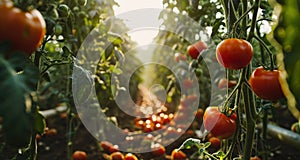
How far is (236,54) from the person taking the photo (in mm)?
890

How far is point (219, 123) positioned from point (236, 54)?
0.22m

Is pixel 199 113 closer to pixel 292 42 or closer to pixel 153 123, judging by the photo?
pixel 153 123

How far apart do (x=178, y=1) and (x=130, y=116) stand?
2.12 metres

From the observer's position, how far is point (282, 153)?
2477mm

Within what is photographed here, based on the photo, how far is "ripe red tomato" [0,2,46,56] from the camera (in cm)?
47

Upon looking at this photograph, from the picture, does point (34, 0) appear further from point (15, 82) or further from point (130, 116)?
point (130, 116)

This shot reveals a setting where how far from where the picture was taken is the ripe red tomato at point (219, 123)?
103 cm

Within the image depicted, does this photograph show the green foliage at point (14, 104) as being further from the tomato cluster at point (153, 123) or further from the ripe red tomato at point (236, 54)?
the tomato cluster at point (153, 123)

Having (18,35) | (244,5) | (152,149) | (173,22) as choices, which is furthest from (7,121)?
(173,22)

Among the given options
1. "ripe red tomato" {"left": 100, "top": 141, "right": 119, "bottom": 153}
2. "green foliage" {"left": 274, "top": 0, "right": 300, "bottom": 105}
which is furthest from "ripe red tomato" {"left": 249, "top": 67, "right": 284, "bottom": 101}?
"ripe red tomato" {"left": 100, "top": 141, "right": 119, "bottom": 153}

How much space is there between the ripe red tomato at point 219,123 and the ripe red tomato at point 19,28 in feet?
2.07

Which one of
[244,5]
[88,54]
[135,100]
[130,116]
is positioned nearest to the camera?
[244,5]

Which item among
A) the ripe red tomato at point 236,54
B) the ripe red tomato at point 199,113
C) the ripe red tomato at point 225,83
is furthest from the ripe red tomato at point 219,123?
the ripe red tomato at point 199,113

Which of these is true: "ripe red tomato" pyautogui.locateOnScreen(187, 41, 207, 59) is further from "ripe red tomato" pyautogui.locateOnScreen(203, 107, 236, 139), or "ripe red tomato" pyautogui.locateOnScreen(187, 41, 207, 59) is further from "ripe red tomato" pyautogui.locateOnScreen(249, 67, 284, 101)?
"ripe red tomato" pyautogui.locateOnScreen(249, 67, 284, 101)
